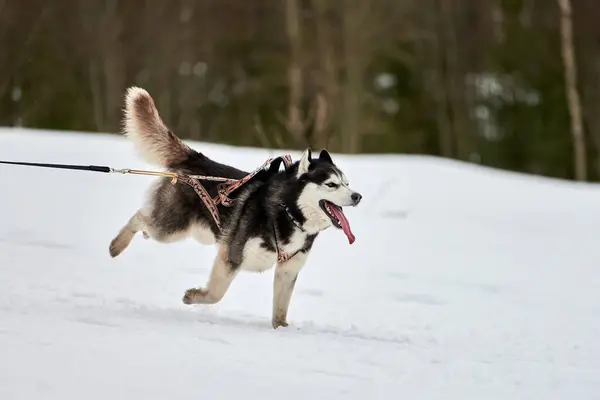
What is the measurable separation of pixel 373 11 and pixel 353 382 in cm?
1735

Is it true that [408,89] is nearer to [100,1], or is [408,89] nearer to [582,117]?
[582,117]

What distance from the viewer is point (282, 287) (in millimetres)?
5316

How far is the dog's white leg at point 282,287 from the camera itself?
17.2ft

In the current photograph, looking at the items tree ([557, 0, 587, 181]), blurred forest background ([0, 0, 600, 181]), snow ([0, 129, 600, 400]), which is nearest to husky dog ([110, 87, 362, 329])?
snow ([0, 129, 600, 400])

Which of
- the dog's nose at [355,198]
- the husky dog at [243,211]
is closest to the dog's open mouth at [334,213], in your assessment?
the husky dog at [243,211]

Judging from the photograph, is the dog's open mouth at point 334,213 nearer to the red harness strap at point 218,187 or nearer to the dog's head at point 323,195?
the dog's head at point 323,195

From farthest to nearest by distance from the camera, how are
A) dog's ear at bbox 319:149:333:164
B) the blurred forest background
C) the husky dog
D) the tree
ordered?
the blurred forest background
the tree
dog's ear at bbox 319:149:333:164
the husky dog

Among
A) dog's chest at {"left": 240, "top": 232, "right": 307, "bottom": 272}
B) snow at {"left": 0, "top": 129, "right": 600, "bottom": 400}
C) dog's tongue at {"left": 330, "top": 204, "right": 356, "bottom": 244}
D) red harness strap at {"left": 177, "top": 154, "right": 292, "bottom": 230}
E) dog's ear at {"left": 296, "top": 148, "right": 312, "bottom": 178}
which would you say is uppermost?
dog's ear at {"left": 296, "top": 148, "right": 312, "bottom": 178}

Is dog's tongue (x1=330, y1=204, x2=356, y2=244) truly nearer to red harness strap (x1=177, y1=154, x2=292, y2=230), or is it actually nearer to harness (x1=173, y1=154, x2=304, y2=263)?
harness (x1=173, y1=154, x2=304, y2=263)

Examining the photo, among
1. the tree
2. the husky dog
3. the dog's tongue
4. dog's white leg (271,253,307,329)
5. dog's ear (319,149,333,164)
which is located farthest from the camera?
the tree

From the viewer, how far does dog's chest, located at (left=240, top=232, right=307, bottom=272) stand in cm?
506

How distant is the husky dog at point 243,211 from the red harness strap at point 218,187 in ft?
0.12

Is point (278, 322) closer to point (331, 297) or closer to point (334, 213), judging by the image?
point (334, 213)

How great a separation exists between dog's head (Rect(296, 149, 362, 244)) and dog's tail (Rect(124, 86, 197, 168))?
1.04 m
